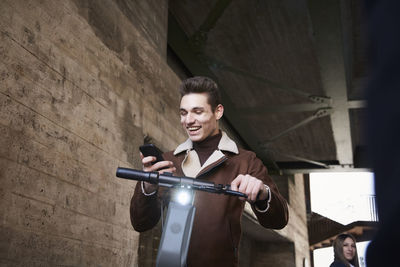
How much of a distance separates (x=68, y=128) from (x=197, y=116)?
4.12ft

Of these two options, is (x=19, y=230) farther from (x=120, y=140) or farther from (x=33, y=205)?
(x=120, y=140)

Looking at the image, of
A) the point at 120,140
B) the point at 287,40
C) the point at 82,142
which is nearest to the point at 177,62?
the point at 287,40

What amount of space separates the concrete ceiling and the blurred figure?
4974mm

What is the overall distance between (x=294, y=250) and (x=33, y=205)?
1038 cm

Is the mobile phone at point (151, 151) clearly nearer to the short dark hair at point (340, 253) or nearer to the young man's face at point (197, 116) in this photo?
the young man's face at point (197, 116)

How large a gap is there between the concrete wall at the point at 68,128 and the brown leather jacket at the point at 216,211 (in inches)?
39.3

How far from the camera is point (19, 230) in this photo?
210 centimetres

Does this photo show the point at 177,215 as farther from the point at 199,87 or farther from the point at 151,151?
the point at 199,87

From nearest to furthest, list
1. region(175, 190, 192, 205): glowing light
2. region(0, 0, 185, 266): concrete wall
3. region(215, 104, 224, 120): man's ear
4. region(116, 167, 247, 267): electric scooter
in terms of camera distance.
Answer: region(116, 167, 247, 267): electric scooter, region(175, 190, 192, 205): glowing light, region(215, 104, 224, 120): man's ear, region(0, 0, 185, 266): concrete wall

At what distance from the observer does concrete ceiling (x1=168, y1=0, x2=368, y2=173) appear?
215 inches

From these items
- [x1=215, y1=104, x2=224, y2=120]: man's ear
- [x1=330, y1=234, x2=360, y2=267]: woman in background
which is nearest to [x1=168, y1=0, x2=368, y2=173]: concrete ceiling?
[x1=330, y1=234, x2=360, y2=267]: woman in background

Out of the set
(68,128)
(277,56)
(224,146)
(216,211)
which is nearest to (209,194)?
(216,211)

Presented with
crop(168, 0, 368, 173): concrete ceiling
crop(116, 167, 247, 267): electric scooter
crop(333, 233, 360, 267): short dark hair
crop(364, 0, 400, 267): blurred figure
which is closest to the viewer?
crop(364, 0, 400, 267): blurred figure

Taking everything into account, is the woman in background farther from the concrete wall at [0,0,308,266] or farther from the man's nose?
the man's nose
